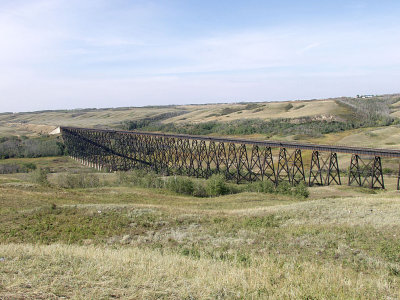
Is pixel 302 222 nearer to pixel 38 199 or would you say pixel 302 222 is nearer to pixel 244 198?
pixel 244 198

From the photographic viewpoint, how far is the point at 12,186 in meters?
26.2

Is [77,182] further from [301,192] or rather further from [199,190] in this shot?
[301,192]

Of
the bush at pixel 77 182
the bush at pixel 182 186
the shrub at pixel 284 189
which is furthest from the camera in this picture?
the bush at pixel 77 182

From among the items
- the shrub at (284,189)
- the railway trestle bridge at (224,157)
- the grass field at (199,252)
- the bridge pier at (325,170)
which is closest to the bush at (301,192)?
the shrub at (284,189)

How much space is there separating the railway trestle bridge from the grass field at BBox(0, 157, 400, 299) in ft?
51.6

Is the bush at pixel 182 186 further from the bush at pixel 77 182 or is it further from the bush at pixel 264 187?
the bush at pixel 77 182

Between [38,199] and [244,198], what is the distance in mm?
15277

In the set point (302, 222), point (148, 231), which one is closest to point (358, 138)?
point (302, 222)

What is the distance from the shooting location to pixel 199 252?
8.84 meters

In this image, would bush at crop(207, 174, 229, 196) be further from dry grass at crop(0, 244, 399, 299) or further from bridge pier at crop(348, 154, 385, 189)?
dry grass at crop(0, 244, 399, 299)

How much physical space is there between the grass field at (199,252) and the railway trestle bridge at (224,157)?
619 inches

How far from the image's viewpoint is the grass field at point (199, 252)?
5.26 meters

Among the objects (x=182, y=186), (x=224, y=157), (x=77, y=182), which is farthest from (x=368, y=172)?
(x=77, y=182)

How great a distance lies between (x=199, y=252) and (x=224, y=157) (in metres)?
47.2
